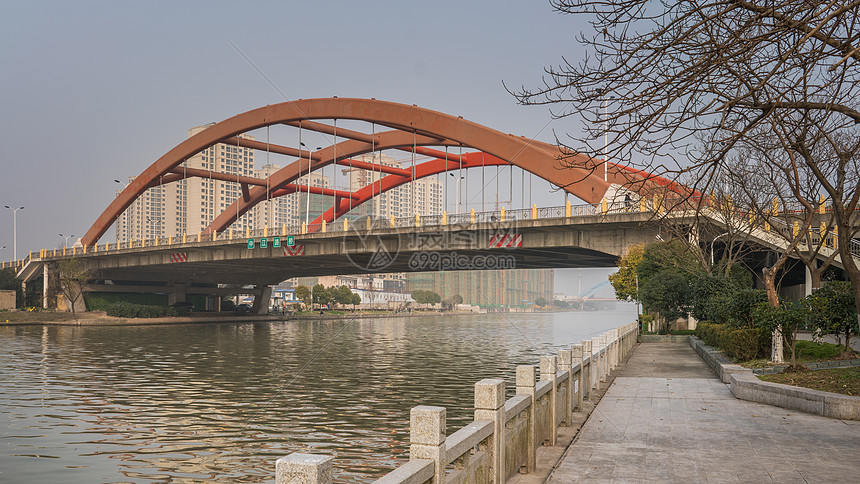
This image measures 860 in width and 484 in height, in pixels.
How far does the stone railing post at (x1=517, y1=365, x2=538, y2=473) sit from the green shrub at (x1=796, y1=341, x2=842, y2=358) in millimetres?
12490

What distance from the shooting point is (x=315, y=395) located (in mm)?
19594

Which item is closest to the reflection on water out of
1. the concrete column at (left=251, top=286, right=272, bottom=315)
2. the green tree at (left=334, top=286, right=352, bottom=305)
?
the concrete column at (left=251, top=286, right=272, bottom=315)

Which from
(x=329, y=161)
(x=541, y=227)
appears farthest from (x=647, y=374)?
(x=329, y=161)

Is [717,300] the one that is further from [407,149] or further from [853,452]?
[407,149]

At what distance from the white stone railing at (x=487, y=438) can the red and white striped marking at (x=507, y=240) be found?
30214mm

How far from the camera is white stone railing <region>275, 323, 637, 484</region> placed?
352cm

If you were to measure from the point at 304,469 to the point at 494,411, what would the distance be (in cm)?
333

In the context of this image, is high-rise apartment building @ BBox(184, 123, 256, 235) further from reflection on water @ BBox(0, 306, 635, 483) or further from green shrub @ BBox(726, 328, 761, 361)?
green shrub @ BBox(726, 328, 761, 361)

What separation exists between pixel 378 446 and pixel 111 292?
A: 76541 millimetres

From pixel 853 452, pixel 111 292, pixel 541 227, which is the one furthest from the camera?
pixel 111 292

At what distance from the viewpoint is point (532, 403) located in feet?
27.2

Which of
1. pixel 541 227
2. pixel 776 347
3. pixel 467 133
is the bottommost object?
pixel 776 347

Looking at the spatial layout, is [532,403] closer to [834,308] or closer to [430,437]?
[430,437]

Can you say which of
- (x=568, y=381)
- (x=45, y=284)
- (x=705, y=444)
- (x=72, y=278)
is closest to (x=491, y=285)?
(x=45, y=284)
